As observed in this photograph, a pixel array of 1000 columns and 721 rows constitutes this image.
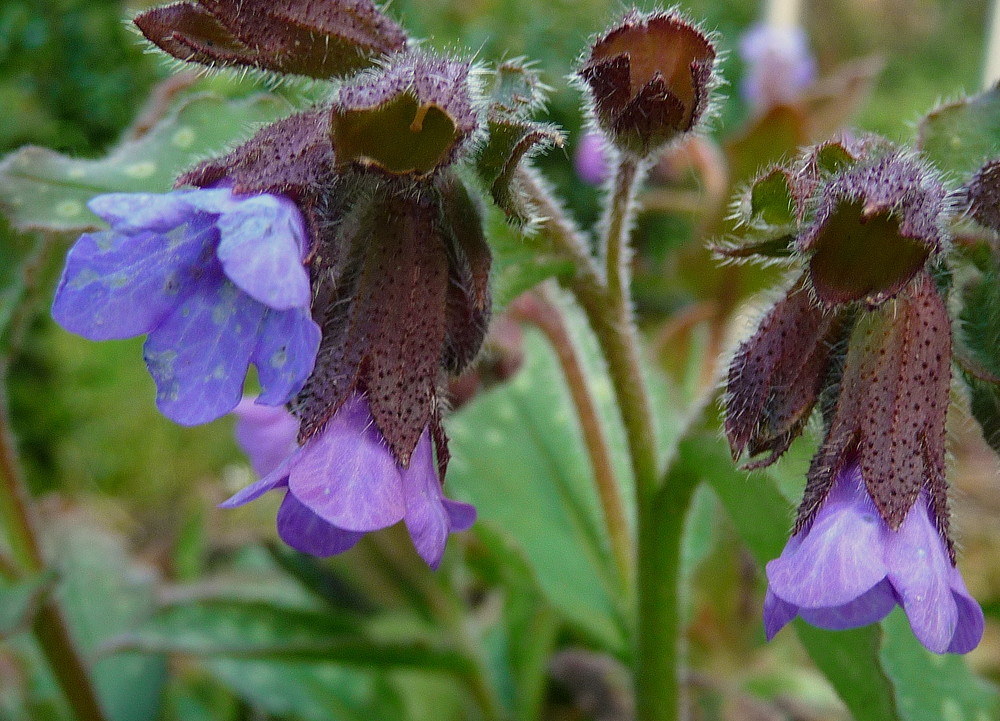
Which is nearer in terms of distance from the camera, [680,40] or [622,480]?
[680,40]

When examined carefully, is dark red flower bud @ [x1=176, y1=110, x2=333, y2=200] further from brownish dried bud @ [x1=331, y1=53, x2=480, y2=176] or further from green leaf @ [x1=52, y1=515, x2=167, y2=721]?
green leaf @ [x1=52, y1=515, x2=167, y2=721]

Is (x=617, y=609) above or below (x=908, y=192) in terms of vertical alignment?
below

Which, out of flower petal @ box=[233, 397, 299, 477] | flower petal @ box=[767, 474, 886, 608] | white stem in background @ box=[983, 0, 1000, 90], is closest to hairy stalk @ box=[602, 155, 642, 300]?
flower petal @ box=[767, 474, 886, 608]

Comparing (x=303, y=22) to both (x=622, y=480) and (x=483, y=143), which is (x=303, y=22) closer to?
(x=483, y=143)

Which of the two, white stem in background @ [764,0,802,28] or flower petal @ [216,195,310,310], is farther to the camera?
white stem in background @ [764,0,802,28]

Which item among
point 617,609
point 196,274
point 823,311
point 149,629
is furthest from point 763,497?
point 149,629

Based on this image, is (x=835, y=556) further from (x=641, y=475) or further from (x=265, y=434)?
(x=265, y=434)

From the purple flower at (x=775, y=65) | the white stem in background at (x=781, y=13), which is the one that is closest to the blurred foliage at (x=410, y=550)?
the purple flower at (x=775, y=65)
